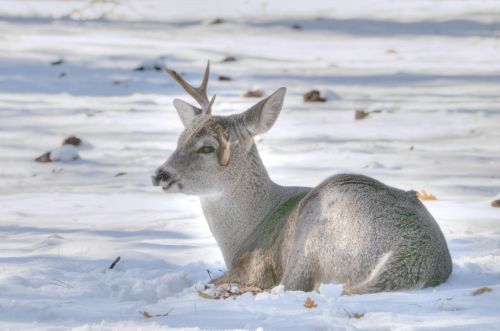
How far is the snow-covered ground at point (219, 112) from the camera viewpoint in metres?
4.29

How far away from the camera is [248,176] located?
566cm

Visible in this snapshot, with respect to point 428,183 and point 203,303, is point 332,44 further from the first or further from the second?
point 203,303

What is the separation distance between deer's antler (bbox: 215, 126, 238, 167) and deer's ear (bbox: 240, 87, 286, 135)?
0.57 ft

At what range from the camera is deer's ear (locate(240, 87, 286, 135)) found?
5566mm

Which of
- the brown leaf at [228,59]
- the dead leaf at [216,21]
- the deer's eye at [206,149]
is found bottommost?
the brown leaf at [228,59]

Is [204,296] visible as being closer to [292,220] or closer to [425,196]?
[292,220]

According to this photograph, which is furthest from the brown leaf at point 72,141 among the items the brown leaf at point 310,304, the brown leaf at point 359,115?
the brown leaf at point 310,304

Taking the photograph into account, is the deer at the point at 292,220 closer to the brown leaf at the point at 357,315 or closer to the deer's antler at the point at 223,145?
the deer's antler at the point at 223,145

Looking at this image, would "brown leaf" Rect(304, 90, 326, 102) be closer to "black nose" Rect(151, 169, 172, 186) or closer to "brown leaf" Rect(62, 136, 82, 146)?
"brown leaf" Rect(62, 136, 82, 146)

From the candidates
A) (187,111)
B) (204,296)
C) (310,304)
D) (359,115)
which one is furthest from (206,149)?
(359,115)

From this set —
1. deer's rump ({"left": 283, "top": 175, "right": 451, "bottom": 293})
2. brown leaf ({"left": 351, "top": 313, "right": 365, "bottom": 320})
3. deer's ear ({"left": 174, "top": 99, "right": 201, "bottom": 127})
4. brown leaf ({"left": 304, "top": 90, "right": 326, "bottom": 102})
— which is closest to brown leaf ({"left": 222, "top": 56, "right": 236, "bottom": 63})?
brown leaf ({"left": 304, "top": 90, "right": 326, "bottom": 102})

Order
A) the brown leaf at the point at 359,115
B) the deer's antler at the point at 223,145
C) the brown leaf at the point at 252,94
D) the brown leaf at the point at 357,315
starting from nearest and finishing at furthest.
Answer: the brown leaf at the point at 357,315
the deer's antler at the point at 223,145
the brown leaf at the point at 359,115
the brown leaf at the point at 252,94

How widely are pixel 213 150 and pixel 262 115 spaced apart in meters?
0.33

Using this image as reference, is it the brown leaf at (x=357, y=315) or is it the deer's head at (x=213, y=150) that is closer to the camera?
the brown leaf at (x=357, y=315)
